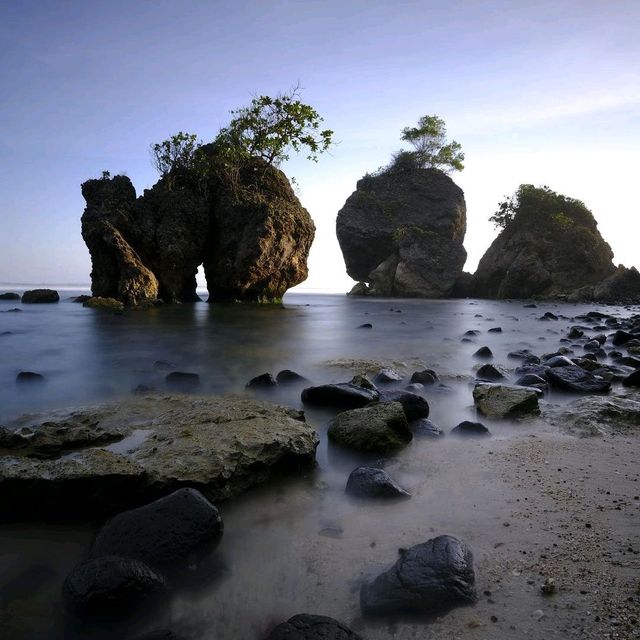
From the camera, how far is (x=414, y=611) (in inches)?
63.8

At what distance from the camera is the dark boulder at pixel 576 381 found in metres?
4.64

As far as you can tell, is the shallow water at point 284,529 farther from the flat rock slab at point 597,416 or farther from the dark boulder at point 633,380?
the dark boulder at point 633,380

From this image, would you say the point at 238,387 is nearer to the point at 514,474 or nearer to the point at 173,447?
the point at 173,447

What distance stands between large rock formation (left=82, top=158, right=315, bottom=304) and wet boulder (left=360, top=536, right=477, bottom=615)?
18459mm

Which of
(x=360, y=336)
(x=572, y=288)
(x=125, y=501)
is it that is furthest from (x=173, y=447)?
(x=572, y=288)

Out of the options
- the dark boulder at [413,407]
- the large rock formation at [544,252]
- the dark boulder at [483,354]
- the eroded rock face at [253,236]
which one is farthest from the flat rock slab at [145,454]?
the large rock formation at [544,252]

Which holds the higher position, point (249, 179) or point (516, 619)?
point (249, 179)

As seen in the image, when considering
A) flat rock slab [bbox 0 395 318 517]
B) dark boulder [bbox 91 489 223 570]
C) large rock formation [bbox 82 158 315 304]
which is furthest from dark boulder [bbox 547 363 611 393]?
large rock formation [bbox 82 158 315 304]

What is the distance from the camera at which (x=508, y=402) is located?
399 cm

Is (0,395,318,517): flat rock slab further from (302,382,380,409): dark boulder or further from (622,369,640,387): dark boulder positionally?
(622,369,640,387): dark boulder

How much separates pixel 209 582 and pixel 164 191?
2147 cm

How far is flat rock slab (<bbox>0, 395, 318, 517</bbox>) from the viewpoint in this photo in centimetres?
225

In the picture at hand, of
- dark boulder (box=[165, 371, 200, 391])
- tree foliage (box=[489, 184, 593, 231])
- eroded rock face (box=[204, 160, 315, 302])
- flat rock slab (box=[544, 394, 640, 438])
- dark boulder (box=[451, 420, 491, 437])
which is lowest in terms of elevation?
dark boulder (box=[165, 371, 200, 391])

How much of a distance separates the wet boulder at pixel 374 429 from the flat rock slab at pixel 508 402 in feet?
3.39
